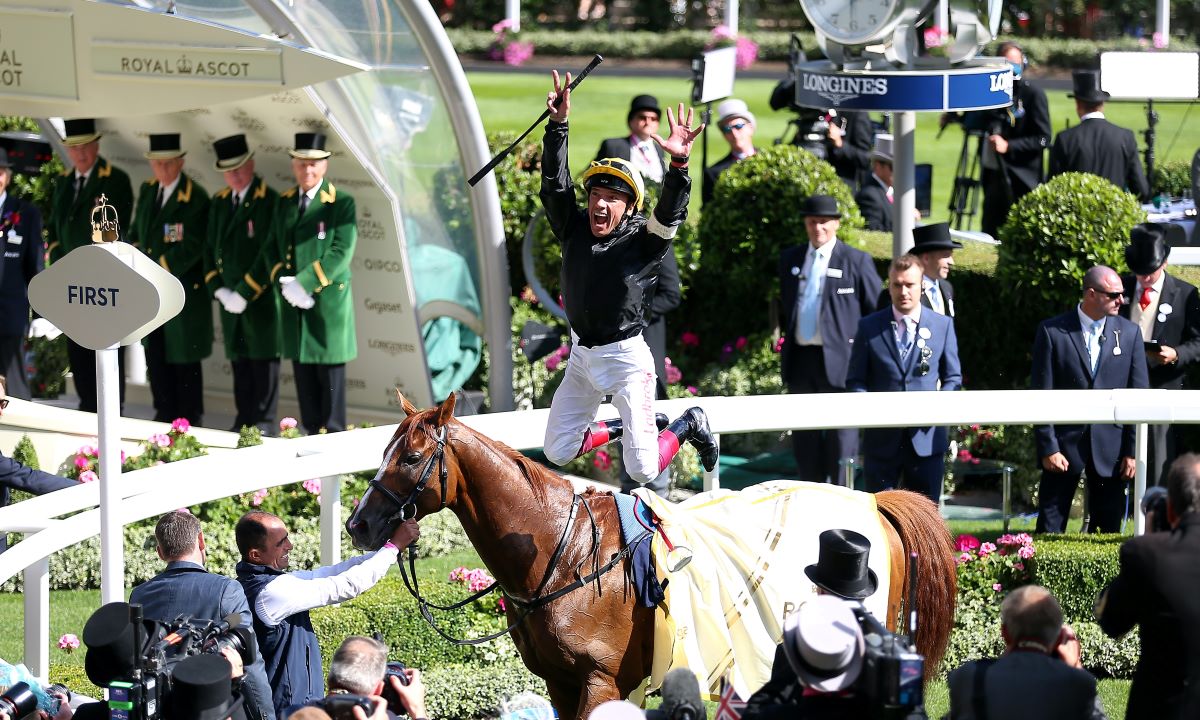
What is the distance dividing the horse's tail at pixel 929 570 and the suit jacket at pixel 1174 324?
300 cm

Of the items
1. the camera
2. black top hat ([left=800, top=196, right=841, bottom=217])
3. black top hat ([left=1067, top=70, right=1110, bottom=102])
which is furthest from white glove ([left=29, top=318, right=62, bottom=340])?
the camera

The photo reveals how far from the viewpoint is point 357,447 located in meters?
6.38

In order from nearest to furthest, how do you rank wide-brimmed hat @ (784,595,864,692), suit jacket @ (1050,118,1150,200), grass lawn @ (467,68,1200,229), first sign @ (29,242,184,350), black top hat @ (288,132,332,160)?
wide-brimmed hat @ (784,595,864,692) → first sign @ (29,242,184,350) → black top hat @ (288,132,332,160) → suit jacket @ (1050,118,1150,200) → grass lawn @ (467,68,1200,229)

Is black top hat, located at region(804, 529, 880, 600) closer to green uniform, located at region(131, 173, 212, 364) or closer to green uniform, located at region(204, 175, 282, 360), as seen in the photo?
green uniform, located at region(204, 175, 282, 360)

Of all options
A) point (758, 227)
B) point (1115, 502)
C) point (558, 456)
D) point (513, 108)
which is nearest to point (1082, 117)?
point (758, 227)

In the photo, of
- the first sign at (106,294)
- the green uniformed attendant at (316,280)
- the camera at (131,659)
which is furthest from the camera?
the green uniformed attendant at (316,280)

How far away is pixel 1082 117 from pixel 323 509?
7.63m

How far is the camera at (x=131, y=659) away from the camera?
14.3ft

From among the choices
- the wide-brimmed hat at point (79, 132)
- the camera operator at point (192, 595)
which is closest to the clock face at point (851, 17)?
the wide-brimmed hat at point (79, 132)

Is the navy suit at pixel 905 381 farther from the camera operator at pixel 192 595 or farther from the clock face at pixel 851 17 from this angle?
the camera operator at pixel 192 595

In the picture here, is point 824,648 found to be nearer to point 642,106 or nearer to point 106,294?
point 106,294

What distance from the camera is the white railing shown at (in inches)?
228

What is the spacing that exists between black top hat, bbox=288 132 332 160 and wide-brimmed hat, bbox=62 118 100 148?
1.69m

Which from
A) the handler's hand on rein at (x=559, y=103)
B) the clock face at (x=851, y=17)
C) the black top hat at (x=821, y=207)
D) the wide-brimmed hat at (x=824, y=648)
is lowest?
the wide-brimmed hat at (x=824, y=648)
